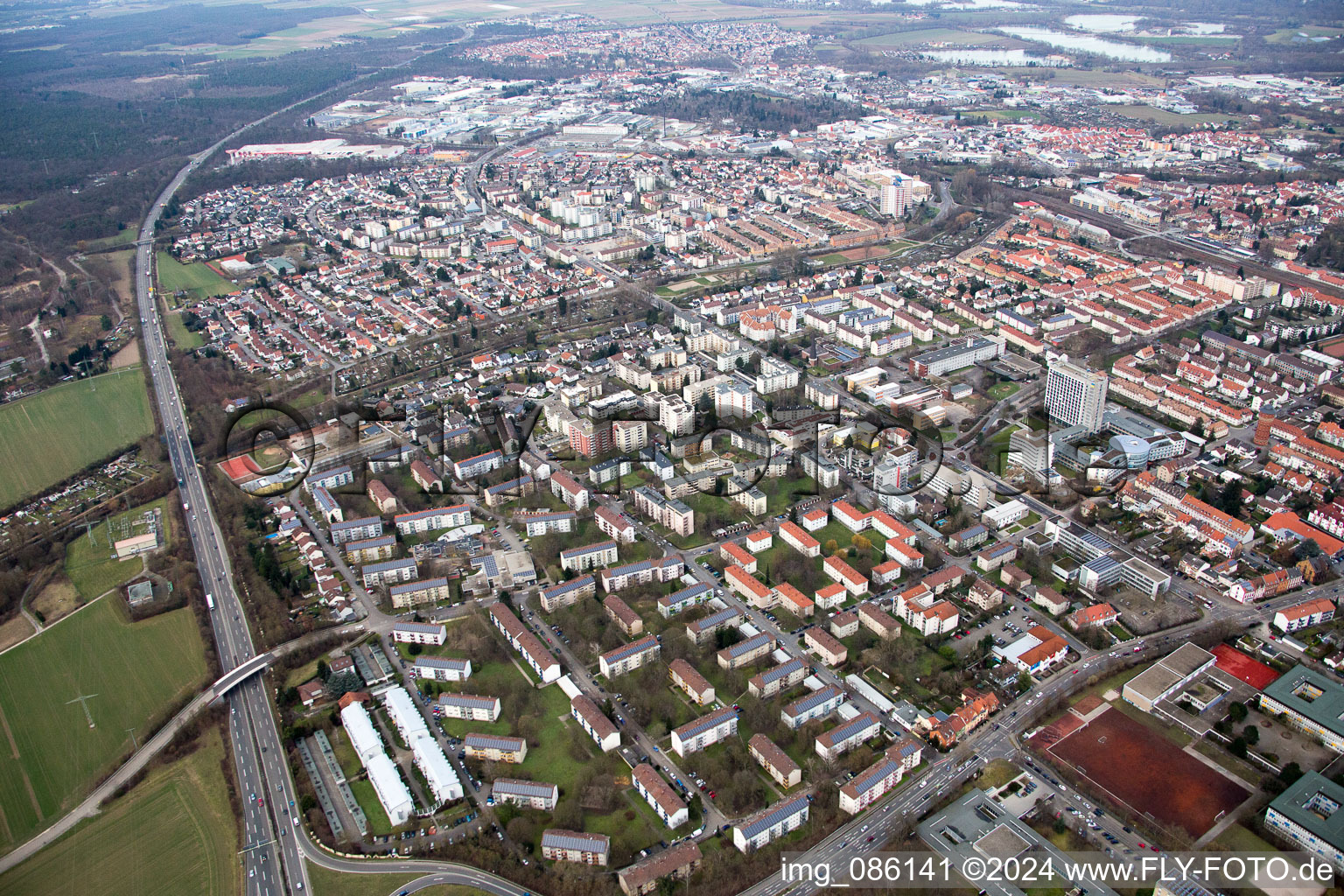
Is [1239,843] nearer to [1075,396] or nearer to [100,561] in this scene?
[1075,396]

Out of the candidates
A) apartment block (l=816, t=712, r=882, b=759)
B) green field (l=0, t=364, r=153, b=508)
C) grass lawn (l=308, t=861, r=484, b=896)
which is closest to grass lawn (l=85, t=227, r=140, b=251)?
green field (l=0, t=364, r=153, b=508)

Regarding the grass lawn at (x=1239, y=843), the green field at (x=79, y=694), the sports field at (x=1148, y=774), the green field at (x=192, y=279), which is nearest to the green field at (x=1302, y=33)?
the sports field at (x=1148, y=774)

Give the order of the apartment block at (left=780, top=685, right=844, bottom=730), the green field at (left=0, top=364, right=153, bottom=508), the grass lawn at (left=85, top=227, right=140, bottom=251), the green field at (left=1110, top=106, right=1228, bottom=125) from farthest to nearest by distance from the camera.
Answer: the green field at (left=1110, top=106, right=1228, bottom=125) → the grass lawn at (left=85, top=227, right=140, bottom=251) → the green field at (left=0, top=364, right=153, bottom=508) → the apartment block at (left=780, top=685, right=844, bottom=730)

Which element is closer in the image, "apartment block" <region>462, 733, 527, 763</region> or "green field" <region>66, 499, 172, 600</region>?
"apartment block" <region>462, 733, 527, 763</region>

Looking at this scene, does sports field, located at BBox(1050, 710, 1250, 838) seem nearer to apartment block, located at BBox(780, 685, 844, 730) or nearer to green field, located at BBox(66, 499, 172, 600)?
apartment block, located at BBox(780, 685, 844, 730)

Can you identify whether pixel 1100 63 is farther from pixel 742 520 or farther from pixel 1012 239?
pixel 742 520

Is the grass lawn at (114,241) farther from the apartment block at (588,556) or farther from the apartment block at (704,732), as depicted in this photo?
the apartment block at (704,732)

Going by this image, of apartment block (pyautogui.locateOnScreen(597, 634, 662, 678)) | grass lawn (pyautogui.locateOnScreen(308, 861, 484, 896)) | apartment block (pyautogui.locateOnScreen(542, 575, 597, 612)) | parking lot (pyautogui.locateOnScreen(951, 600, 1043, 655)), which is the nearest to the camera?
grass lawn (pyautogui.locateOnScreen(308, 861, 484, 896))
